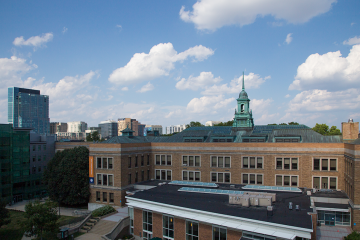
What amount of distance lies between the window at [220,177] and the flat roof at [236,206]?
1163cm

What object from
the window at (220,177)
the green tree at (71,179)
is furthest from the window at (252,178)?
the green tree at (71,179)

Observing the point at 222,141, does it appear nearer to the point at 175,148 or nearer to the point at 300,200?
the point at 175,148

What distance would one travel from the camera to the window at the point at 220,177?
4963 centimetres

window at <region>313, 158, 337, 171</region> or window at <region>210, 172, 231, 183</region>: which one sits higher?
window at <region>313, 158, 337, 171</region>

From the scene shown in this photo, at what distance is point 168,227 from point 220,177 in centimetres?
2097

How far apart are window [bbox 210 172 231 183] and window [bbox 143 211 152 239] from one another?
19.7 metres

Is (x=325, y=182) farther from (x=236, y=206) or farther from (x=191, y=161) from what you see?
(x=191, y=161)

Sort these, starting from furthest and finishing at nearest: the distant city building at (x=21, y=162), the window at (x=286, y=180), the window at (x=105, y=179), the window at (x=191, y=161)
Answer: the distant city building at (x=21, y=162), the window at (x=191, y=161), the window at (x=105, y=179), the window at (x=286, y=180)

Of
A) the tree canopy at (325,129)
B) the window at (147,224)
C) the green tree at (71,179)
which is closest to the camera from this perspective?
the window at (147,224)

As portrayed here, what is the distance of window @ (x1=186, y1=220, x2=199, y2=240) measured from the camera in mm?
28750

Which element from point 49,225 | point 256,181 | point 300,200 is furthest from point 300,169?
point 49,225

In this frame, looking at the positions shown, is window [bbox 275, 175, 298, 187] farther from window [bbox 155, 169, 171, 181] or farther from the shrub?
the shrub

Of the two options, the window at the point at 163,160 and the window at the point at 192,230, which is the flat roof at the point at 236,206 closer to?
the window at the point at 192,230

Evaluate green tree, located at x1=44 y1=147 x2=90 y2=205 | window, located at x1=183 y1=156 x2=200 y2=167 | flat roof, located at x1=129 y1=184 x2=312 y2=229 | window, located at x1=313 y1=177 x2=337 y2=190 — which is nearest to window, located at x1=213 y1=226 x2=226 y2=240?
flat roof, located at x1=129 y1=184 x2=312 y2=229
